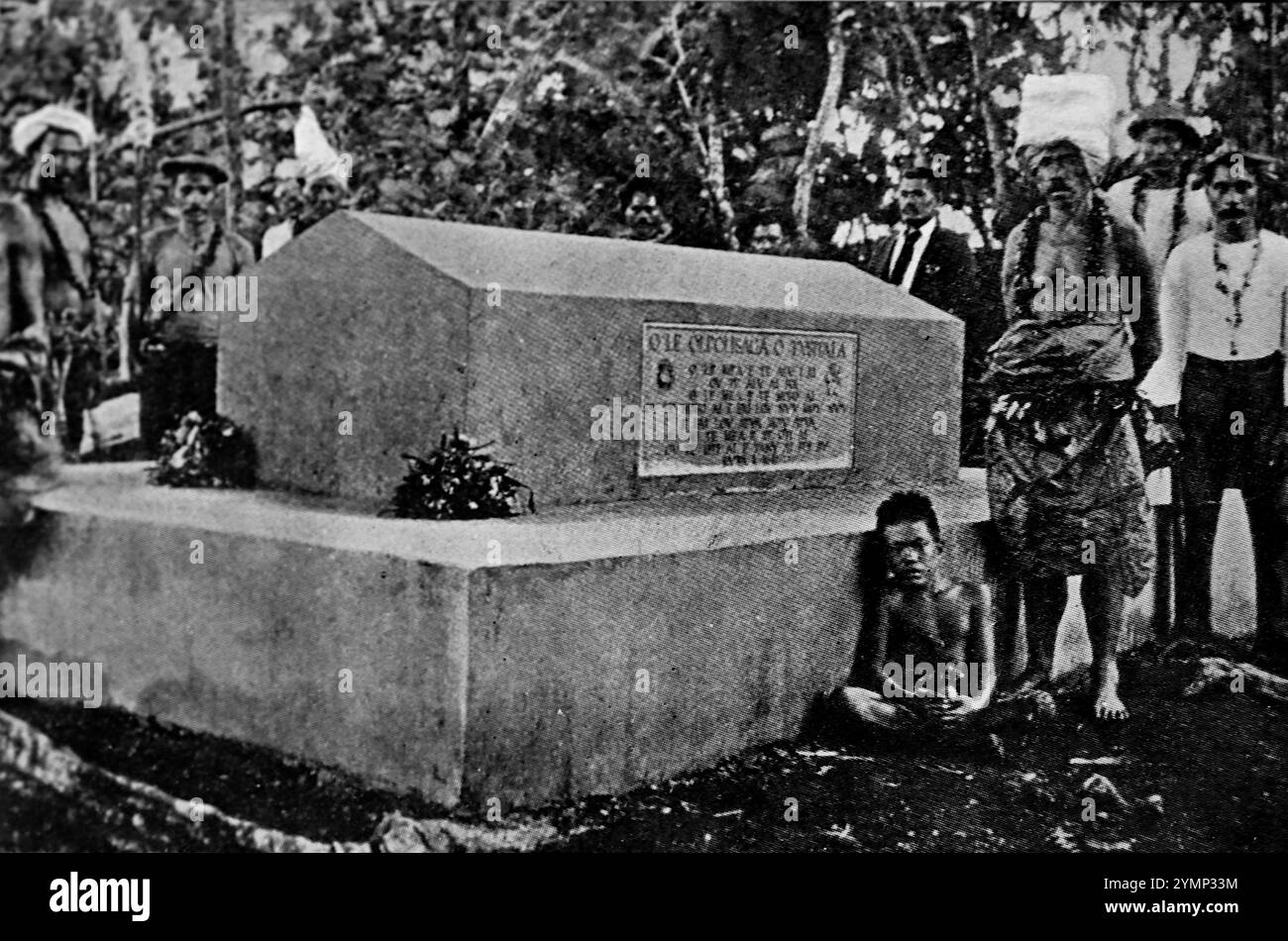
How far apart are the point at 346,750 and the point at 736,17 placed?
322cm

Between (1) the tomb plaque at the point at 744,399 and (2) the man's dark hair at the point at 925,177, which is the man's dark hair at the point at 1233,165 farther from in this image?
(1) the tomb plaque at the point at 744,399

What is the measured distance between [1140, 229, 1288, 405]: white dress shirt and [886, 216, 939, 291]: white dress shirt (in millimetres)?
981

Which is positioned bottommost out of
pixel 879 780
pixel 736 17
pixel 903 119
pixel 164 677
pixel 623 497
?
pixel 879 780

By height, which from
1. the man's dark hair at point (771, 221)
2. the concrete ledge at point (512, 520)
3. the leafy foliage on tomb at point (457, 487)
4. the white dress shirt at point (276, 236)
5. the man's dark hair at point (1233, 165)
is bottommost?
the concrete ledge at point (512, 520)

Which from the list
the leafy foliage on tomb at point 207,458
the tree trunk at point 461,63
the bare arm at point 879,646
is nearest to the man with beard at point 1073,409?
the bare arm at point 879,646

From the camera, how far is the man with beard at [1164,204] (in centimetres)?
508

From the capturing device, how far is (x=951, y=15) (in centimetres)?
511

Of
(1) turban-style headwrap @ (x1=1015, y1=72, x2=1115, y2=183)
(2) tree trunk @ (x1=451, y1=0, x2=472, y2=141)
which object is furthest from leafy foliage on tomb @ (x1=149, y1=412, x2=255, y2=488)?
(1) turban-style headwrap @ (x1=1015, y1=72, x2=1115, y2=183)

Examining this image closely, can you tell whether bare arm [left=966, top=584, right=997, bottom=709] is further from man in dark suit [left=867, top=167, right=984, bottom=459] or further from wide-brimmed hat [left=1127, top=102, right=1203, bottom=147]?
wide-brimmed hat [left=1127, top=102, right=1203, bottom=147]

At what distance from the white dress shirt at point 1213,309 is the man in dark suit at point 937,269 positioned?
69cm

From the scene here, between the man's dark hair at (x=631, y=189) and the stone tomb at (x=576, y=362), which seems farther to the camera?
the man's dark hair at (x=631, y=189)

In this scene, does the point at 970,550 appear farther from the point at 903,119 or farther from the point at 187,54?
the point at 187,54

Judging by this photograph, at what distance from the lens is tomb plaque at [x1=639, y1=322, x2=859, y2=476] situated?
15.5 ft

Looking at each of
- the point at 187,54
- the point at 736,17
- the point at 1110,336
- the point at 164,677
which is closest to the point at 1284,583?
the point at 1110,336
